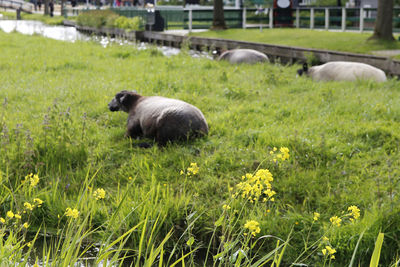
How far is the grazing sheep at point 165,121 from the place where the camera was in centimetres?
630

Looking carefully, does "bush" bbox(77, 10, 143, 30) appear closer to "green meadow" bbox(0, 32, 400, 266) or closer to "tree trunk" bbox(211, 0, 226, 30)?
"tree trunk" bbox(211, 0, 226, 30)

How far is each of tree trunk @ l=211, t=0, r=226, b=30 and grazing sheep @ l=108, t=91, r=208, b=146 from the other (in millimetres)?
19889

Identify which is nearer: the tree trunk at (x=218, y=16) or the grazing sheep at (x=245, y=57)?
the grazing sheep at (x=245, y=57)

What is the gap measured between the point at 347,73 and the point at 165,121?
19.2ft

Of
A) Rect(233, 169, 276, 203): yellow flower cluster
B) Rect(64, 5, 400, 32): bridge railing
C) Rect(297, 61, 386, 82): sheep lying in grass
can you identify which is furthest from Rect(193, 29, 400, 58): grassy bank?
Rect(233, 169, 276, 203): yellow flower cluster

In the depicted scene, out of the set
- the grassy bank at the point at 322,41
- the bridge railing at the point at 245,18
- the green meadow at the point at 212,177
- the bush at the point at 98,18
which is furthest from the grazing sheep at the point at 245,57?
the bush at the point at 98,18

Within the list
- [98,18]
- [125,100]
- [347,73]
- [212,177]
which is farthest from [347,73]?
[98,18]

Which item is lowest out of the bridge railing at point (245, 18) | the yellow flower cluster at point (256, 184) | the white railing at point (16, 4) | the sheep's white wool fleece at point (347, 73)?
the yellow flower cluster at point (256, 184)

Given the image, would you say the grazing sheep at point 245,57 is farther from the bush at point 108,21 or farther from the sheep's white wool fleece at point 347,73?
the bush at point 108,21

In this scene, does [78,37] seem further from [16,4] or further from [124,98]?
[16,4]

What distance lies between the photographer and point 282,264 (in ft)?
13.8

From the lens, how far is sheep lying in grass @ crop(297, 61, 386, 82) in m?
10.6

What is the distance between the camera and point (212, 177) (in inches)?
214

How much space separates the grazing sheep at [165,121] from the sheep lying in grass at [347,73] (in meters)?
5.11
